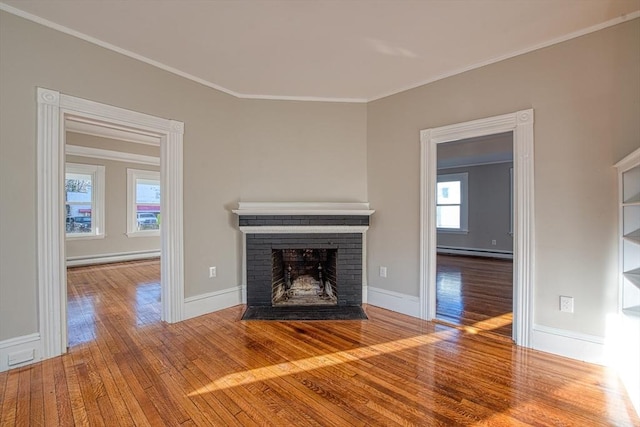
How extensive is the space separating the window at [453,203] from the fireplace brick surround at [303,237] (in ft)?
17.6

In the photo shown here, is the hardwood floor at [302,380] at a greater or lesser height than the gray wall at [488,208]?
lesser

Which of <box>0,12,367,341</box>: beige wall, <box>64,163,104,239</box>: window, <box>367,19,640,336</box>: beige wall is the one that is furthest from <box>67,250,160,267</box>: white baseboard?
<box>367,19,640,336</box>: beige wall

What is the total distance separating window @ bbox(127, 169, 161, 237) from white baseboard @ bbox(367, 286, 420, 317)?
563 centimetres

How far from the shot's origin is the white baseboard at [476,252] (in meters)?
6.86

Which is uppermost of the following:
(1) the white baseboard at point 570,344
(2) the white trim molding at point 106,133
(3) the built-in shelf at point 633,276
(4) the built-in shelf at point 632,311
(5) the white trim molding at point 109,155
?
(2) the white trim molding at point 106,133

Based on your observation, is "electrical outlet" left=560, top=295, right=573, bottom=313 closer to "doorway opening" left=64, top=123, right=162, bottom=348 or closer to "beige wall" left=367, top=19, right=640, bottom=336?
"beige wall" left=367, top=19, right=640, bottom=336

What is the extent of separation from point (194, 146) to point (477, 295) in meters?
4.07

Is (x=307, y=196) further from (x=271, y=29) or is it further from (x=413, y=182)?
(x=271, y=29)

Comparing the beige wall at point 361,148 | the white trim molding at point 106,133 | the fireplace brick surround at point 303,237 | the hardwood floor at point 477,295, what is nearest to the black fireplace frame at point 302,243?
the fireplace brick surround at point 303,237

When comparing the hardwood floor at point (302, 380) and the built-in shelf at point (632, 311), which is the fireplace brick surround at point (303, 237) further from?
the built-in shelf at point (632, 311)

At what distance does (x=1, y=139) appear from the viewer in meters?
2.03

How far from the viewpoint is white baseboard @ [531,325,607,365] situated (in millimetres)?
2160

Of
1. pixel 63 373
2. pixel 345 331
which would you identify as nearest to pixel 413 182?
pixel 345 331

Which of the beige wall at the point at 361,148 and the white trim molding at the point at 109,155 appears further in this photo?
the white trim molding at the point at 109,155
